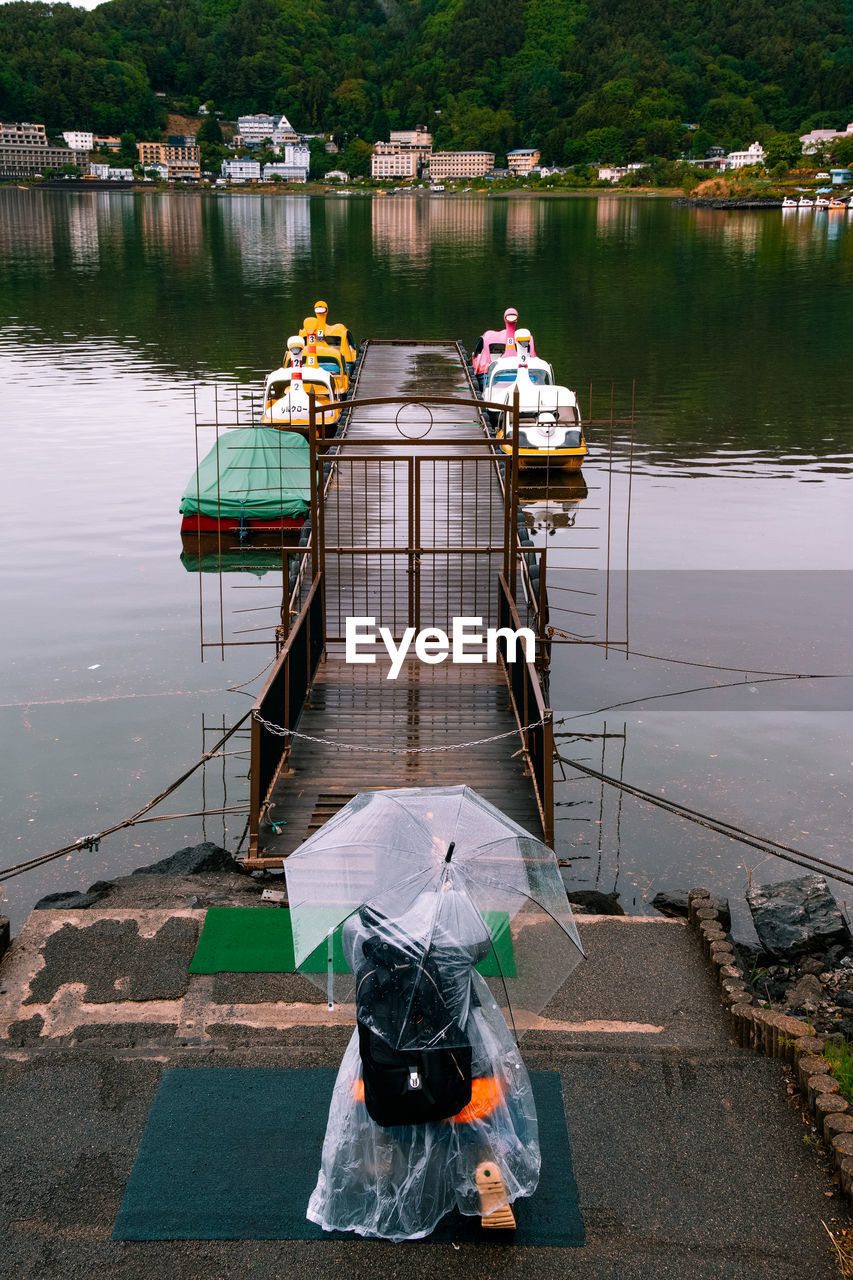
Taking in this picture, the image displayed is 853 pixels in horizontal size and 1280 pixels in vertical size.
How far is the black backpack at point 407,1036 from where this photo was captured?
16.3 ft

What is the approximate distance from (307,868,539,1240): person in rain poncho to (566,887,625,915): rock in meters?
4.59

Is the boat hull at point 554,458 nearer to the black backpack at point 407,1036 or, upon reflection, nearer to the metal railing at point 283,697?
the metal railing at point 283,697

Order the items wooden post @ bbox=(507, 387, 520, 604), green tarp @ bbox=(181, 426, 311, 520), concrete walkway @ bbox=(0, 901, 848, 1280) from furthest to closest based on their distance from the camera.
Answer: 1. green tarp @ bbox=(181, 426, 311, 520)
2. wooden post @ bbox=(507, 387, 520, 604)
3. concrete walkway @ bbox=(0, 901, 848, 1280)

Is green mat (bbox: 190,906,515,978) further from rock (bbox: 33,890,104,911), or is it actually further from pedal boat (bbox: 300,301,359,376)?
pedal boat (bbox: 300,301,359,376)

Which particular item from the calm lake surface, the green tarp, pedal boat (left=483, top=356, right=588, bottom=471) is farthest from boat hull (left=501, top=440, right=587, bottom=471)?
the green tarp

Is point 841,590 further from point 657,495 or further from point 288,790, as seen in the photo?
point 288,790

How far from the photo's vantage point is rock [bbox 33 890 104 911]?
9.72 meters

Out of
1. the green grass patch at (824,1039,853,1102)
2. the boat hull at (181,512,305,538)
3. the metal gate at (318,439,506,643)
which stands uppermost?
the metal gate at (318,439,506,643)

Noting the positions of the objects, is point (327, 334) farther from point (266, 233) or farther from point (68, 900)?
point (266, 233)

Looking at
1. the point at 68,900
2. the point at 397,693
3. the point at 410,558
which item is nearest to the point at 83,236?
the point at 410,558

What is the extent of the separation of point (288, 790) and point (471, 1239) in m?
5.69

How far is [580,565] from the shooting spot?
72.0 ft

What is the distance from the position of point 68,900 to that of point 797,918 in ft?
19.8

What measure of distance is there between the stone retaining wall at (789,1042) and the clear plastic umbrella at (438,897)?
172cm
